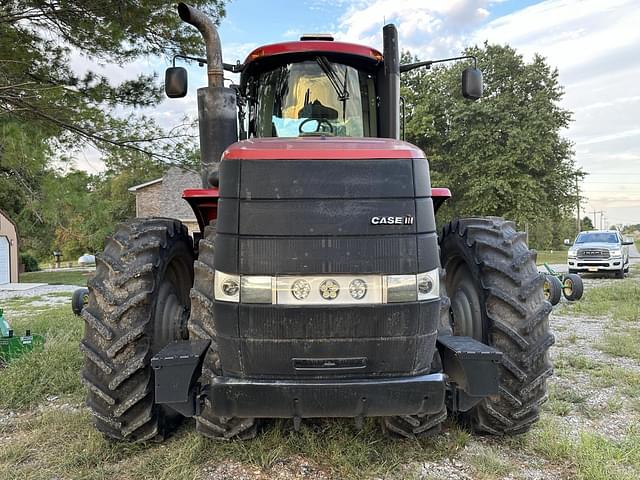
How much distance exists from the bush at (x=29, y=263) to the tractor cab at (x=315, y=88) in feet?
103

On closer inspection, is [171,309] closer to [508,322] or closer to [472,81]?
[508,322]

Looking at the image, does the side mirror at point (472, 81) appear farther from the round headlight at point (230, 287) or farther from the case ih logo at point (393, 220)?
the round headlight at point (230, 287)

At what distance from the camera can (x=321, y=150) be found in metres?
2.31

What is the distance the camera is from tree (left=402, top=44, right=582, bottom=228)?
2534cm

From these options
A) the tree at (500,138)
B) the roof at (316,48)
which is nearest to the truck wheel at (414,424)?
the roof at (316,48)

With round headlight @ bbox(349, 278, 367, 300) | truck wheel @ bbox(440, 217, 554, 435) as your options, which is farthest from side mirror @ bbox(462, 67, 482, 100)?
round headlight @ bbox(349, 278, 367, 300)

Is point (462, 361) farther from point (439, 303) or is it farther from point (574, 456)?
point (574, 456)

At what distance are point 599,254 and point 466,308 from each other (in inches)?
588

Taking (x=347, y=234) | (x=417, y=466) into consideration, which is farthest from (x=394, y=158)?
(x=417, y=466)

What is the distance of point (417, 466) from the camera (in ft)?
9.17

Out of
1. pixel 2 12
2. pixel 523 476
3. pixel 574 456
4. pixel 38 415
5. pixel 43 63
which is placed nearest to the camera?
pixel 523 476

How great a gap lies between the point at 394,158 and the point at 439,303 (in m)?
0.73

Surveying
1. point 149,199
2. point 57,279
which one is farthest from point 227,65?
point 149,199

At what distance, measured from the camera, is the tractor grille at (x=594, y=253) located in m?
15.9
